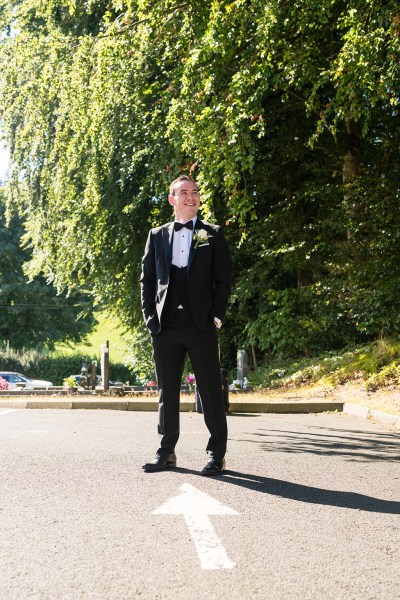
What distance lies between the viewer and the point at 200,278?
7.03m

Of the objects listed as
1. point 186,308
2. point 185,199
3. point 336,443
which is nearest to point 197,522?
point 186,308

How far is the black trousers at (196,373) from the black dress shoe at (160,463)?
45 mm

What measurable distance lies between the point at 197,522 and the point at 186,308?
207 cm

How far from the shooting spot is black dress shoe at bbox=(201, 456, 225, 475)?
7.06 metres

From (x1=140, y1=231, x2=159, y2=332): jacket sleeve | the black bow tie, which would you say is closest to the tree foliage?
the black bow tie

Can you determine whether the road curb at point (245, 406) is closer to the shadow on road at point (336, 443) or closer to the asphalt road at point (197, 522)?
the shadow on road at point (336, 443)

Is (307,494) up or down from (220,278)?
down

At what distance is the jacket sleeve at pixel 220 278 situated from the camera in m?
7.02

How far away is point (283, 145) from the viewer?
21828 mm

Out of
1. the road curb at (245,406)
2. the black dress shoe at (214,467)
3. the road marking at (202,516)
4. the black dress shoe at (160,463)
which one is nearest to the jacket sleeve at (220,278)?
the black dress shoe at (214,467)

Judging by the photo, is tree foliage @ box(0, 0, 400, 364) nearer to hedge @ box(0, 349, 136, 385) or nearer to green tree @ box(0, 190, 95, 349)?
green tree @ box(0, 190, 95, 349)

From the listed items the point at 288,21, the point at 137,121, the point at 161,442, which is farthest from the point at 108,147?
the point at 161,442

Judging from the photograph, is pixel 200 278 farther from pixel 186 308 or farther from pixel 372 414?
pixel 372 414

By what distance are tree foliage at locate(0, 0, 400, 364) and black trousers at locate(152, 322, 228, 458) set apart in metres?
5.71
